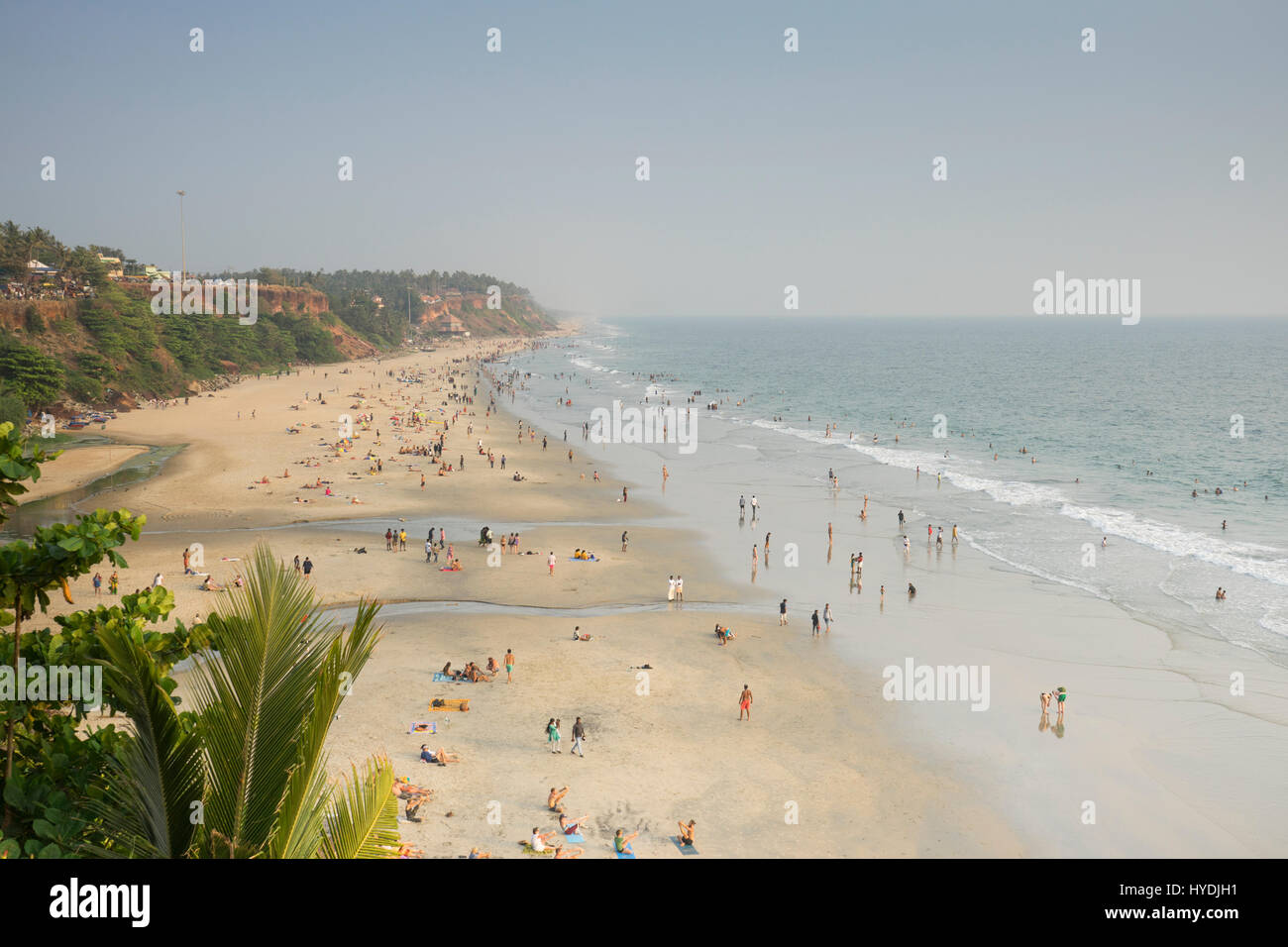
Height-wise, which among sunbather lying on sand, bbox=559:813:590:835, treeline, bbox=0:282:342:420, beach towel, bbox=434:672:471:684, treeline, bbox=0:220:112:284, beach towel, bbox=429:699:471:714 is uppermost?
treeline, bbox=0:220:112:284

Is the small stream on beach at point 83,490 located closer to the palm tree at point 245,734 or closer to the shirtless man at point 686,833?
the shirtless man at point 686,833

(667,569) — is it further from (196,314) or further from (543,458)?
(196,314)

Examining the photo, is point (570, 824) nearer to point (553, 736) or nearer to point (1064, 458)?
point (553, 736)

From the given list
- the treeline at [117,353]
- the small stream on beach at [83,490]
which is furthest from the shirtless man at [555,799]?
the treeline at [117,353]

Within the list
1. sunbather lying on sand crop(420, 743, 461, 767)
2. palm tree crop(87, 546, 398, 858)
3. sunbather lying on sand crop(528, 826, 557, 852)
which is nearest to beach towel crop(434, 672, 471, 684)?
sunbather lying on sand crop(420, 743, 461, 767)

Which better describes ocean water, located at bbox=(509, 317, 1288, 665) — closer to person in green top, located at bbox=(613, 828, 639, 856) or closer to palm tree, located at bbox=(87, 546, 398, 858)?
person in green top, located at bbox=(613, 828, 639, 856)

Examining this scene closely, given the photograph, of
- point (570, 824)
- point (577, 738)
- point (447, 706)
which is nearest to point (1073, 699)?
point (577, 738)
